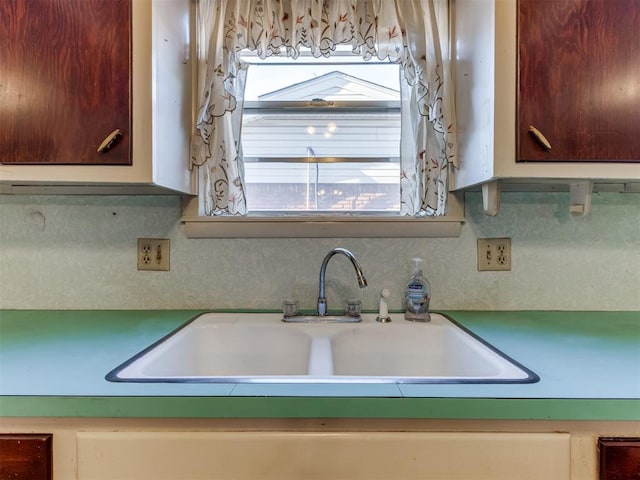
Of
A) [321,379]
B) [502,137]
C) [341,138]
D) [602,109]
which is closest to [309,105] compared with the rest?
[341,138]

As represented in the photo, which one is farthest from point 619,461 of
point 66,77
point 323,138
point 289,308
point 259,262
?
point 66,77

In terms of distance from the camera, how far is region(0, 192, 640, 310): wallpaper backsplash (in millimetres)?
1230

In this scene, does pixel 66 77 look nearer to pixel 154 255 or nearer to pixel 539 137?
pixel 154 255

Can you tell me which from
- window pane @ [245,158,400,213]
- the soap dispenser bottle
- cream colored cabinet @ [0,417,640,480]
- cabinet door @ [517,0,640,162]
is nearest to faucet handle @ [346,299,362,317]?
the soap dispenser bottle

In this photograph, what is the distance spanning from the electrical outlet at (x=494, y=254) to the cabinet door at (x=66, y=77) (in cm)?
116

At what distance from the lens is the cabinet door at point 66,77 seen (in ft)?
2.95

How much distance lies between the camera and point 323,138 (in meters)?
1.37

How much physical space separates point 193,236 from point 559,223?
130cm

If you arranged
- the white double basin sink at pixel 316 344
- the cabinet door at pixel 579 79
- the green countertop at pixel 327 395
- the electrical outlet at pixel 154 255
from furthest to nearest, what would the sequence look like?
the electrical outlet at pixel 154 255 → the white double basin sink at pixel 316 344 → the cabinet door at pixel 579 79 → the green countertop at pixel 327 395

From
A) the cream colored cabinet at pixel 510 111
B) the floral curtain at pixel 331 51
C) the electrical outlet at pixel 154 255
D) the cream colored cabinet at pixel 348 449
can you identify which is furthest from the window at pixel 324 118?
the cream colored cabinet at pixel 348 449

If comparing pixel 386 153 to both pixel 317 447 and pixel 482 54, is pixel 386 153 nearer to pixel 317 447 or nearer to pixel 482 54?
pixel 482 54

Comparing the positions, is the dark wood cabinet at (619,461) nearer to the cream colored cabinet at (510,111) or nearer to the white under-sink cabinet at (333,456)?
the white under-sink cabinet at (333,456)

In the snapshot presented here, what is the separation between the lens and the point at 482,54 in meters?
0.99

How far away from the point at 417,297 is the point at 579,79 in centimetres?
74
